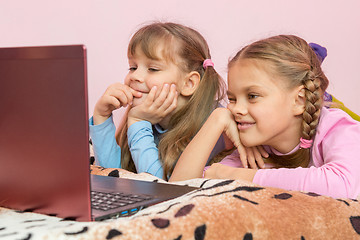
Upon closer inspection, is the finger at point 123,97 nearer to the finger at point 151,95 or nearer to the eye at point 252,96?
the finger at point 151,95

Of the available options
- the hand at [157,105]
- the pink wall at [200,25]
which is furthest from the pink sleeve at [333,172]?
the pink wall at [200,25]

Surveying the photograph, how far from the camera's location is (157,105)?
1622 millimetres

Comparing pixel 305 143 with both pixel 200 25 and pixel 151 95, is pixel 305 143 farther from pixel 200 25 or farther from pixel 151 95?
pixel 200 25

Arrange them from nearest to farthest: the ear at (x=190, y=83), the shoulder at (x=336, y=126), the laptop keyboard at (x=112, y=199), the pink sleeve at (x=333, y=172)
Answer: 1. the laptop keyboard at (x=112, y=199)
2. the pink sleeve at (x=333, y=172)
3. the shoulder at (x=336, y=126)
4. the ear at (x=190, y=83)

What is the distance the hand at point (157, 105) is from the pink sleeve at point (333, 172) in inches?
21.0

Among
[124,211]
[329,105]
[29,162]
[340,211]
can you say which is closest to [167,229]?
[124,211]

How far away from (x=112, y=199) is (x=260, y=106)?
0.60m

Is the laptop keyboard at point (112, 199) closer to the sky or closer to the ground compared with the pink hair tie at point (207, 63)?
closer to the ground

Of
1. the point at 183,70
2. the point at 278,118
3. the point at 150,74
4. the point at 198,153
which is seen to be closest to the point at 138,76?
the point at 150,74

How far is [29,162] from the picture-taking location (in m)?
0.76

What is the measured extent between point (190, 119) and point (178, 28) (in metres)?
0.36

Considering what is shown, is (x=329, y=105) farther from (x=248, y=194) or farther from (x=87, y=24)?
(x=87, y=24)

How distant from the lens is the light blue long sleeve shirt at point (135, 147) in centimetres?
153

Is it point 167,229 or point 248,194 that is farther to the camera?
point 248,194
